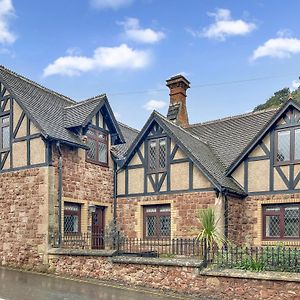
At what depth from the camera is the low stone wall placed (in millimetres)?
10773

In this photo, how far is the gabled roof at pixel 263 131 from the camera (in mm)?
16281

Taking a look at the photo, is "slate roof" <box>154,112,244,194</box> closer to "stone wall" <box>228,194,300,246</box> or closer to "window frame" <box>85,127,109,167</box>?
"stone wall" <box>228,194,300,246</box>

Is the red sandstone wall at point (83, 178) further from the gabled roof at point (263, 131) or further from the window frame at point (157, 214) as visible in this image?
the gabled roof at point (263, 131)

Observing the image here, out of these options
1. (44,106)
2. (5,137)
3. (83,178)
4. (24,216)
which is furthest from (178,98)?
(24,216)

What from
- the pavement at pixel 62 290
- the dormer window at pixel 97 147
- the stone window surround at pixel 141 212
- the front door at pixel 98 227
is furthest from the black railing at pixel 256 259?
the dormer window at pixel 97 147

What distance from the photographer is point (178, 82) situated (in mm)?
24344

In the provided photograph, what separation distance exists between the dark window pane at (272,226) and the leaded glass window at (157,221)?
404 cm

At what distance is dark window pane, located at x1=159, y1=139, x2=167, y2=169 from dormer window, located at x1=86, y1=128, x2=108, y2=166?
9.98 feet

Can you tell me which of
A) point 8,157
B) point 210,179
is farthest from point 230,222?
point 8,157

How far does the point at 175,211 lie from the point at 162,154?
8.48 feet

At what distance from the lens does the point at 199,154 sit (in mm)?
17719

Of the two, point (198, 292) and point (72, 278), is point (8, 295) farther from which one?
point (198, 292)

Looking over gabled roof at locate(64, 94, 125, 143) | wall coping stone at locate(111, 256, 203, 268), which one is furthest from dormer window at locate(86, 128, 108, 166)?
wall coping stone at locate(111, 256, 203, 268)

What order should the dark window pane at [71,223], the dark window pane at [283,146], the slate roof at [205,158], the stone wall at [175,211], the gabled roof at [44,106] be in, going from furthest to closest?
1. the dark window pane at [71,223]
2. the gabled roof at [44,106]
3. the stone wall at [175,211]
4. the slate roof at [205,158]
5. the dark window pane at [283,146]
